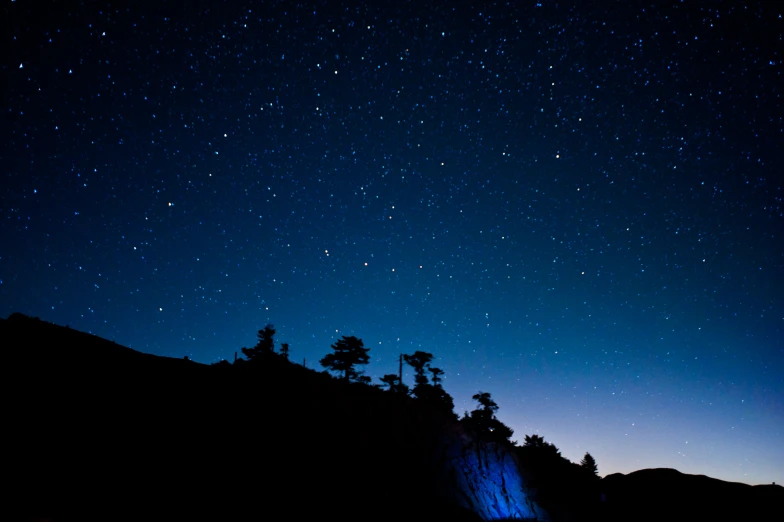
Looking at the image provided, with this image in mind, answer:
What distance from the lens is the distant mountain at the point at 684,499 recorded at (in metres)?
21.0

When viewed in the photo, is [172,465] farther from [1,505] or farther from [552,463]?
[552,463]

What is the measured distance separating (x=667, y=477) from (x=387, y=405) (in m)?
19.8

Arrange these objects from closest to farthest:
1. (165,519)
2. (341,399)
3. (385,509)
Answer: (165,519) → (385,509) → (341,399)

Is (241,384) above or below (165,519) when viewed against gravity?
above

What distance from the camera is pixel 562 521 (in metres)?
24.7

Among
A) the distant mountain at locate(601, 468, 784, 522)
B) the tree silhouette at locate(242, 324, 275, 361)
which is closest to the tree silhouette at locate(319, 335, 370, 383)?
the tree silhouette at locate(242, 324, 275, 361)

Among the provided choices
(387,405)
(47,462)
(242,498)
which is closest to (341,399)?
(387,405)

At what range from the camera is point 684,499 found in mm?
22328

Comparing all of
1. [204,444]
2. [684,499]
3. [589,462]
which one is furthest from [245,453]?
[589,462]

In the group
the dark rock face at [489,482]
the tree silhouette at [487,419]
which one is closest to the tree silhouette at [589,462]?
the tree silhouette at [487,419]

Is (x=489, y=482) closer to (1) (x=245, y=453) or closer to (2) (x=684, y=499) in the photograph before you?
(2) (x=684, y=499)

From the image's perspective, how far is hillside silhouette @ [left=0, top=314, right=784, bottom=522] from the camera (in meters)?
9.88

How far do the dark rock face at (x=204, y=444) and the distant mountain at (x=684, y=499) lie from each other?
31.7 ft

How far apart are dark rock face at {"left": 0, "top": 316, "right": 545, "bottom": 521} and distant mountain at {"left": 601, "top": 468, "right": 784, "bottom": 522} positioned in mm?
9658
